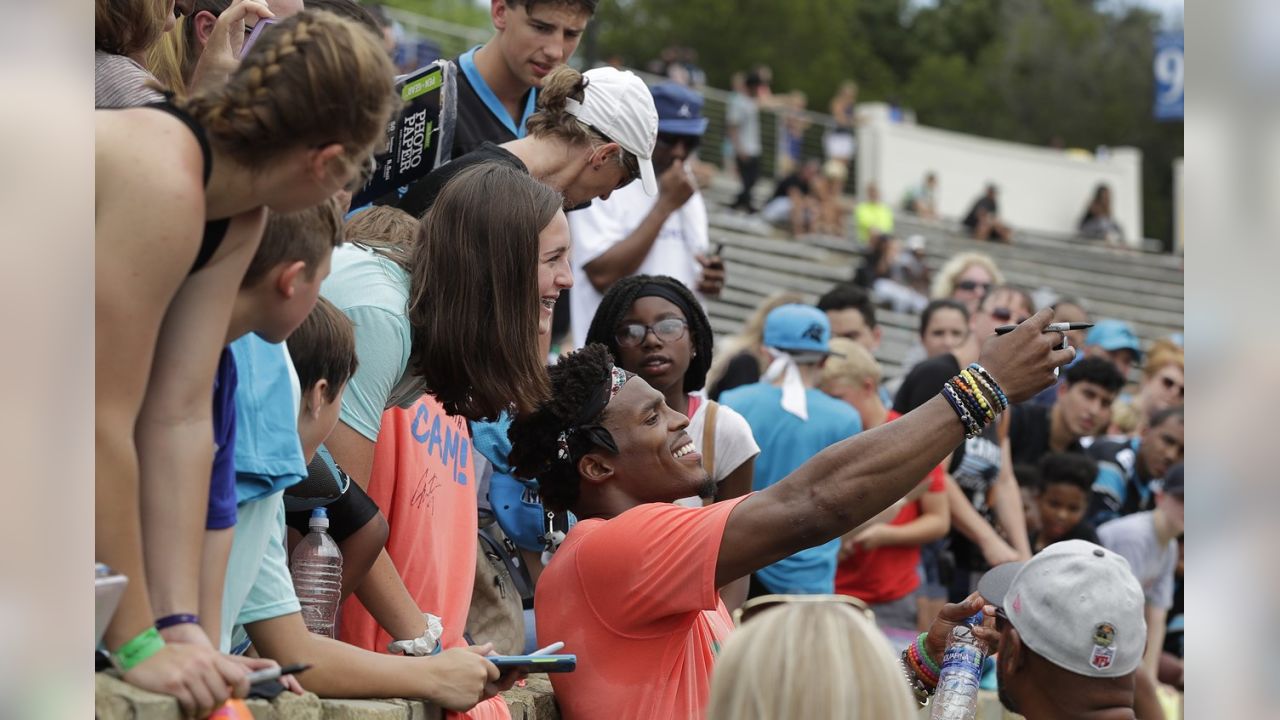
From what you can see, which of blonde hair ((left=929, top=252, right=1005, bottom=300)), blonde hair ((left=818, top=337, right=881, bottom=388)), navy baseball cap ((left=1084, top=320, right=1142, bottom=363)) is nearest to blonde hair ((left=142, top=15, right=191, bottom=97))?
blonde hair ((left=818, top=337, right=881, bottom=388))

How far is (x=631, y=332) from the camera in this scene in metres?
5.50

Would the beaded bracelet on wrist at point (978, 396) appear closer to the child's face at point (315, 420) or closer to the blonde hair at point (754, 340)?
the child's face at point (315, 420)

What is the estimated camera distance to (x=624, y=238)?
6758 millimetres

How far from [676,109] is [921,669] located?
10.9 ft

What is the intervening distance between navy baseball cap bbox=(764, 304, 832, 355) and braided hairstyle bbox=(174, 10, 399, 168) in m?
4.82

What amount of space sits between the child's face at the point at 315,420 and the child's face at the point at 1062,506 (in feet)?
18.5

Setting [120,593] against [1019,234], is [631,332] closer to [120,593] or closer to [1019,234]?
[120,593]

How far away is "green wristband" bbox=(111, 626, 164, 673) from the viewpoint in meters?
2.48

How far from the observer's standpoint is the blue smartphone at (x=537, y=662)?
11.2 ft

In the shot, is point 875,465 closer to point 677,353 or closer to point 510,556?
point 510,556

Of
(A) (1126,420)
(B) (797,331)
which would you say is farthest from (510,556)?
(A) (1126,420)

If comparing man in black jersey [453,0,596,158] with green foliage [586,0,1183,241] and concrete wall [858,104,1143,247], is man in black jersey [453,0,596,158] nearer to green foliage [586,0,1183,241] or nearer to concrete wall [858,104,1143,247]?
concrete wall [858,104,1143,247]

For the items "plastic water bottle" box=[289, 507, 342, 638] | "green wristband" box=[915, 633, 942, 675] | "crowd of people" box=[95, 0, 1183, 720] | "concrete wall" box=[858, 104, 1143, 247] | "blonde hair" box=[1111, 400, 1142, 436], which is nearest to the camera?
"crowd of people" box=[95, 0, 1183, 720]
